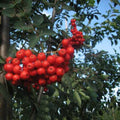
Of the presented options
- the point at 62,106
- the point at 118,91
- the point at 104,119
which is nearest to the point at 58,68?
the point at 104,119

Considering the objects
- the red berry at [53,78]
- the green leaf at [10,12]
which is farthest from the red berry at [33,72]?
the green leaf at [10,12]

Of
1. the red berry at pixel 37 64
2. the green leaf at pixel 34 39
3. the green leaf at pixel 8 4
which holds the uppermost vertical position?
the green leaf at pixel 8 4

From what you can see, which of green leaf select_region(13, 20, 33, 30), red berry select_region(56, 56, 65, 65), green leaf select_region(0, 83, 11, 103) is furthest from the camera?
green leaf select_region(13, 20, 33, 30)

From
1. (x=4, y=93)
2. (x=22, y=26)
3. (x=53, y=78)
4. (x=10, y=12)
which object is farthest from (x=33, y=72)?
(x=10, y=12)

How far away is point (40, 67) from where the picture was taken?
1.34m

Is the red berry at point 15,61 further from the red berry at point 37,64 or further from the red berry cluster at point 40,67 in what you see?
the red berry at point 37,64

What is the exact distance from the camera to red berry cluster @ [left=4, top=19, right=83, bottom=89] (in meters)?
1.32

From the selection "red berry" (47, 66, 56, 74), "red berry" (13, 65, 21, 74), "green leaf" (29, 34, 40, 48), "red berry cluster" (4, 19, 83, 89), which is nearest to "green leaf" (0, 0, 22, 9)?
"green leaf" (29, 34, 40, 48)

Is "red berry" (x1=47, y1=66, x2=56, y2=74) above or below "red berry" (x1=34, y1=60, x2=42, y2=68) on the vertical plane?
below

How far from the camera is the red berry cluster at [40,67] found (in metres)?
1.32

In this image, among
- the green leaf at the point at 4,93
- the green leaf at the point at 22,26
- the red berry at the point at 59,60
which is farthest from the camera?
the green leaf at the point at 22,26

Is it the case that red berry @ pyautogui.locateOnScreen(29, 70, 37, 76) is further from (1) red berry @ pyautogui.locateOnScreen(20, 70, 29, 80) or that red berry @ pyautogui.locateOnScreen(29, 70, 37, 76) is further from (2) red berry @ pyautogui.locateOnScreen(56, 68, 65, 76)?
(2) red berry @ pyautogui.locateOnScreen(56, 68, 65, 76)

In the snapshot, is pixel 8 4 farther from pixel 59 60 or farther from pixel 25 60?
pixel 59 60

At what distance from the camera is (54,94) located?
6.06 ft
